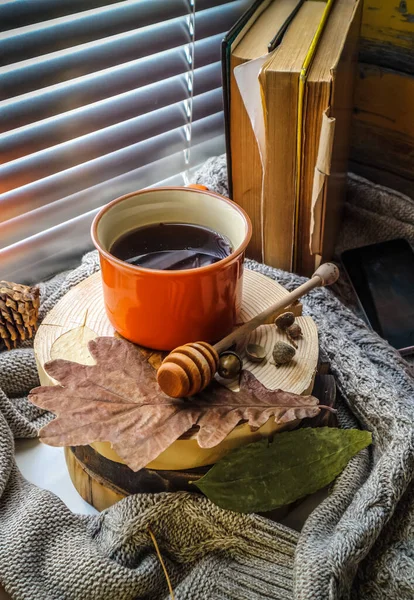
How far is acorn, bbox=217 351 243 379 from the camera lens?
71 centimetres

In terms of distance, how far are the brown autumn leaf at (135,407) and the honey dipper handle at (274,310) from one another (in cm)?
4

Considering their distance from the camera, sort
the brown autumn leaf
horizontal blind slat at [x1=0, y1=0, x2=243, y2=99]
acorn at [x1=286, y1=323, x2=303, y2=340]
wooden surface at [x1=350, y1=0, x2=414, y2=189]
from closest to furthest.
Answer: the brown autumn leaf
acorn at [x1=286, y1=323, x2=303, y2=340]
horizontal blind slat at [x1=0, y1=0, x2=243, y2=99]
wooden surface at [x1=350, y1=0, x2=414, y2=189]

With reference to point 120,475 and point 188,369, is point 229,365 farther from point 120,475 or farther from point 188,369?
point 120,475

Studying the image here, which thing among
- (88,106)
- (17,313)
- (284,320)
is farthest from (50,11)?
(284,320)

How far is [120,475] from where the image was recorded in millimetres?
Result: 727

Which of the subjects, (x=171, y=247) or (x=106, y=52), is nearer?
(x=171, y=247)

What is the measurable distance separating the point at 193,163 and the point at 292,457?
0.67m

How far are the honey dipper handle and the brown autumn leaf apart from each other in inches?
1.6

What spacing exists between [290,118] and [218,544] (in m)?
0.53

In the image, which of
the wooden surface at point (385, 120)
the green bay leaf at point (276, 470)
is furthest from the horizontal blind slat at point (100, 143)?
the green bay leaf at point (276, 470)

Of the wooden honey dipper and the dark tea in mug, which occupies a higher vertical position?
the dark tea in mug

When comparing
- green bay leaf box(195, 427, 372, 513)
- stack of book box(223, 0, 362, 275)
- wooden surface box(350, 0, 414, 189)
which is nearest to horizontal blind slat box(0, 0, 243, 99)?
stack of book box(223, 0, 362, 275)

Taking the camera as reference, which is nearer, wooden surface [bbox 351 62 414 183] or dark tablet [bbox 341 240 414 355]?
dark tablet [bbox 341 240 414 355]

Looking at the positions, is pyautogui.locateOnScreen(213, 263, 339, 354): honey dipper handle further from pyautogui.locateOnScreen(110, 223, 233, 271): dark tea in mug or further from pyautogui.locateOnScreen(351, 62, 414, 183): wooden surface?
pyautogui.locateOnScreen(351, 62, 414, 183): wooden surface
